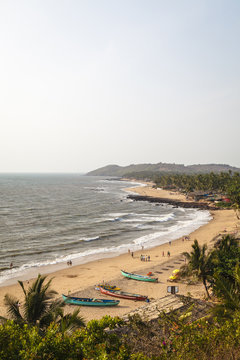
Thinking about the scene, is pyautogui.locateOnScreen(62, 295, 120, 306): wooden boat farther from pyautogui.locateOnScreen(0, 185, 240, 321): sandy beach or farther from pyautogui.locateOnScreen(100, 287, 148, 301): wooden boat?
pyautogui.locateOnScreen(100, 287, 148, 301): wooden boat

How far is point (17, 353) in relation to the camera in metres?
8.55

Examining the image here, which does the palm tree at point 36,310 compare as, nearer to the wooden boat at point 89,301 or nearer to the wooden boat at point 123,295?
the wooden boat at point 89,301

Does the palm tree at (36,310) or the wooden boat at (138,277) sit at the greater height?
the palm tree at (36,310)

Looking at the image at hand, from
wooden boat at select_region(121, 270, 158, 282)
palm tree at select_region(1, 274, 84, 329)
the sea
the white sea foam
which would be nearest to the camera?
palm tree at select_region(1, 274, 84, 329)

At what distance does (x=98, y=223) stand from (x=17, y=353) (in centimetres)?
5209

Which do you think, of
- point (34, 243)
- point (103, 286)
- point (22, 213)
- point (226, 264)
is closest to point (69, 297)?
point (103, 286)

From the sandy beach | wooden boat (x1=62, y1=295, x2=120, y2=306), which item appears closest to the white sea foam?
the sandy beach

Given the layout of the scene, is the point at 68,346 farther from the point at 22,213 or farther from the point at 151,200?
the point at 151,200

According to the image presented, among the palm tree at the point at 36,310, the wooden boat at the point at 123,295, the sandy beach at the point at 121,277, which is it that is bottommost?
the sandy beach at the point at 121,277

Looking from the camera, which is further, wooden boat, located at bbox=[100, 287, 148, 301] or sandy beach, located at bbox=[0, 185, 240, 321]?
wooden boat, located at bbox=[100, 287, 148, 301]

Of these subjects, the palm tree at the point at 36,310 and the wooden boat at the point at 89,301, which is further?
the wooden boat at the point at 89,301

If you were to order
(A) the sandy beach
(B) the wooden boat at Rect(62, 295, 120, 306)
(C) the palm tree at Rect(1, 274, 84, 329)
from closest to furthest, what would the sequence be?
1. (C) the palm tree at Rect(1, 274, 84, 329)
2. (B) the wooden boat at Rect(62, 295, 120, 306)
3. (A) the sandy beach

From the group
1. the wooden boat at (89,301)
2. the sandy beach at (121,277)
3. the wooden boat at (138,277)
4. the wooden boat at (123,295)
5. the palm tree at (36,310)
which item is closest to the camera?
the palm tree at (36,310)

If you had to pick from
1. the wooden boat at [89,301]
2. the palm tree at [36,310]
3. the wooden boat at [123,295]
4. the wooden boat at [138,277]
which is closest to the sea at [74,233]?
the wooden boat at [138,277]
